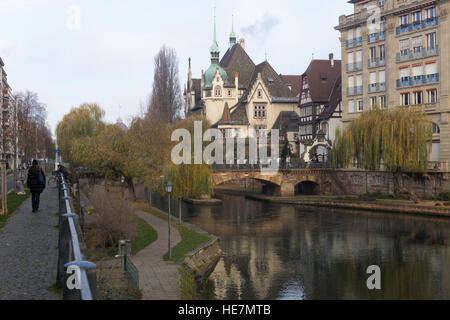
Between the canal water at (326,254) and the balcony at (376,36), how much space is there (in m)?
18.7

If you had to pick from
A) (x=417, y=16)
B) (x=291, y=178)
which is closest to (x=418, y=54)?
(x=417, y=16)

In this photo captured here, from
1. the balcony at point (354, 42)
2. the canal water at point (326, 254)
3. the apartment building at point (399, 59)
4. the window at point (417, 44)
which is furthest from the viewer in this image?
the balcony at point (354, 42)

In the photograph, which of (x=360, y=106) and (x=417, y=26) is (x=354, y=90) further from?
(x=417, y=26)

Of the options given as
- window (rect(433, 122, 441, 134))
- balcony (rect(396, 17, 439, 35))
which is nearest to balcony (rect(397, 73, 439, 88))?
window (rect(433, 122, 441, 134))

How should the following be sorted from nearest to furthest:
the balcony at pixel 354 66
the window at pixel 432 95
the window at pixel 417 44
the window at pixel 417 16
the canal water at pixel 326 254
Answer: the canal water at pixel 326 254, the window at pixel 432 95, the window at pixel 417 16, the window at pixel 417 44, the balcony at pixel 354 66

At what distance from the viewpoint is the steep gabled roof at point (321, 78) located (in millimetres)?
72625

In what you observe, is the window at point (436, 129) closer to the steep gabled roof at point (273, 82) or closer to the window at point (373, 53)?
the window at point (373, 53)

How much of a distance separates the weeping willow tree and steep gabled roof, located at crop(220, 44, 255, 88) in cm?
4647

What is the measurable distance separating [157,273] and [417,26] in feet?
134

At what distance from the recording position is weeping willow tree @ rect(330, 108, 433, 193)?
47469 mm

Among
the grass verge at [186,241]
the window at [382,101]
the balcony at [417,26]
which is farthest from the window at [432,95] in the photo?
the grass verge at [186,241]

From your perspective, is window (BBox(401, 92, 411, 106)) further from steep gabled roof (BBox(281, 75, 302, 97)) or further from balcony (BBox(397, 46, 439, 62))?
steep gabled roof (BBox(281, 75, 302, 97))

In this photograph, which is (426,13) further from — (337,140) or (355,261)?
(355,261)
